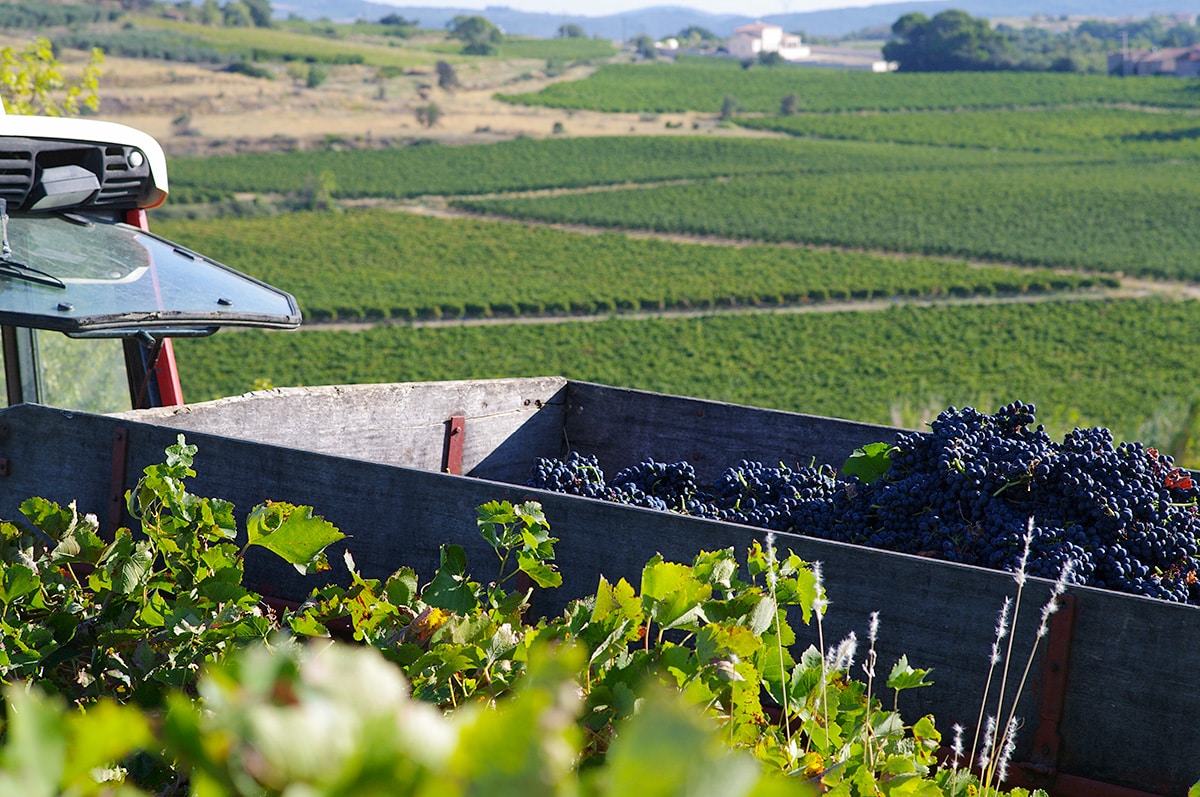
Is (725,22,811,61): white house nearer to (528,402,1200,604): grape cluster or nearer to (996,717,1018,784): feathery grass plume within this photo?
(528,402,1200,604): grape cluster

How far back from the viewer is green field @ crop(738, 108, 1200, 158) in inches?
2648

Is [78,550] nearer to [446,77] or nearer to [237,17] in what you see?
[446,77]

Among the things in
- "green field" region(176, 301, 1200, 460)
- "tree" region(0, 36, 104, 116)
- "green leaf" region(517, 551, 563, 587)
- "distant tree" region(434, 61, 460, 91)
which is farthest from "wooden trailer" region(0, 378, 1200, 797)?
"distant tree" region(434, 61, 460, 91)

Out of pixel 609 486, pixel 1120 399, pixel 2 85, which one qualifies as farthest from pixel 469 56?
pixel 609 486

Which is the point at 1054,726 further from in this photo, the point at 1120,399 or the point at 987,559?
the point at 1120,399

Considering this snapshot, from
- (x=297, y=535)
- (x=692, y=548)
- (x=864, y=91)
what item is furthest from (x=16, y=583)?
(x=864, y=91)

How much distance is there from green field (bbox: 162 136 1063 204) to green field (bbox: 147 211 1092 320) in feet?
31.9

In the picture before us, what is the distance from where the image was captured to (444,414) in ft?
13.9

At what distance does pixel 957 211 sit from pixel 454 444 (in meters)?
47.8

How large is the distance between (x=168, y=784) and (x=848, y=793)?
948 millimetres

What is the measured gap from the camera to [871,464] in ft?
11.2

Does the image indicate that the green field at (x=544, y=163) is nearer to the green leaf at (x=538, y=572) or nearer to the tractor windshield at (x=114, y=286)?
the tractor windshield at (x=114, y=286)

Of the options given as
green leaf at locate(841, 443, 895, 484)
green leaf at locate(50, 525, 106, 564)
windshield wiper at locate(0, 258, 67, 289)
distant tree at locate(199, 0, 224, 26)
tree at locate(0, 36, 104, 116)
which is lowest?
green leaf at locate(841, 443, 895, 484)

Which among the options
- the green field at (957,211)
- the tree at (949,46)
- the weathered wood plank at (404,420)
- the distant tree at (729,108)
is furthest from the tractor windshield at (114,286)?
the tree at (949,46)
